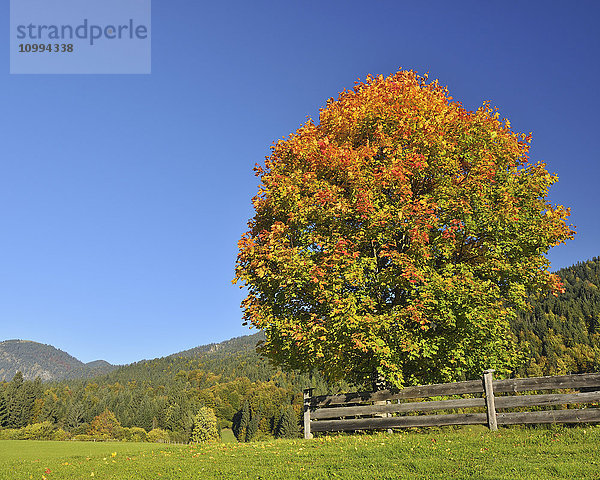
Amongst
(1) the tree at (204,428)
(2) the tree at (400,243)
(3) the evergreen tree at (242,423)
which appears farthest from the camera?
(3) the evergreen tree at (242,423)

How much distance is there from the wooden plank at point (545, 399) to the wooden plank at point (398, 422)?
2.94 ft

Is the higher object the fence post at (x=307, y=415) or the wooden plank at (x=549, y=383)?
the wooden plank at (x=549, y=383)

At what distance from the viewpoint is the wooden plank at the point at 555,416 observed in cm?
1283

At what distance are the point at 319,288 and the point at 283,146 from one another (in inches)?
291

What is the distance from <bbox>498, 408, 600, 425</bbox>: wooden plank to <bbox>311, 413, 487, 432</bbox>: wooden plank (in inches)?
34.0

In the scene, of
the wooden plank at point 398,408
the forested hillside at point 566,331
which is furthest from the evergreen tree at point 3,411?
the wooden plank at point 398,408

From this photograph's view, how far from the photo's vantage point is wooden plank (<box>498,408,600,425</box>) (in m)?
12.8

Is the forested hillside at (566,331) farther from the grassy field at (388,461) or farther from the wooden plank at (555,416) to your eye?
the grassy field at (388,461)

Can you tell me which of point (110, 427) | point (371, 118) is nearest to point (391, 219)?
point (371, 118)

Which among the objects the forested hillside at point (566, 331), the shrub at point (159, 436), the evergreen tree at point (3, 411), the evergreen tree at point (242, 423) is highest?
the forested hillside at point (566, 331)

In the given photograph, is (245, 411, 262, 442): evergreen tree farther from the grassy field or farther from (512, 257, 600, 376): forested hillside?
the grassy field

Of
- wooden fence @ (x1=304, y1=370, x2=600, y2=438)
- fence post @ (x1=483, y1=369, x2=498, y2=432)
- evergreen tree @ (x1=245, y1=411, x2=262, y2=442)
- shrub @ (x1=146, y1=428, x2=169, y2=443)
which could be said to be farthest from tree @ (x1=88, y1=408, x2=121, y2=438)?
fence post @ (x1=483, y1=369, x2=498, y2=432)

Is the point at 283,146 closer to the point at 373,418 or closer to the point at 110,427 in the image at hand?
the point at 373,418

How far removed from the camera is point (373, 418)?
16703 millimetres
